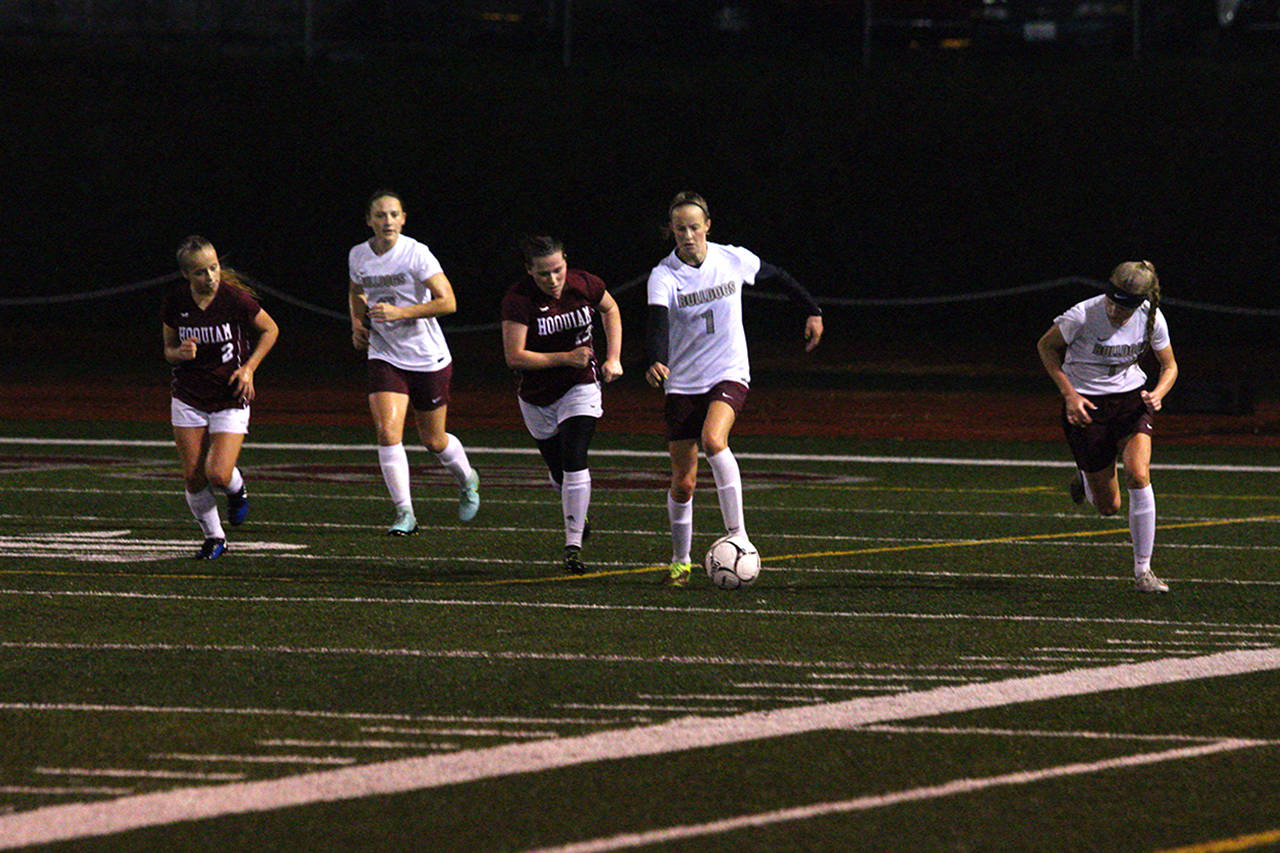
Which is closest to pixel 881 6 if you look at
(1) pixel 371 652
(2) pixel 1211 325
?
(2) pixel 1211 325

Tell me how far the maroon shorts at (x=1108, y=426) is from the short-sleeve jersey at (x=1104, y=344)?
6cm

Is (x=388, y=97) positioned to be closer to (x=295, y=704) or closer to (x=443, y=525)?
(x=443, y=525)

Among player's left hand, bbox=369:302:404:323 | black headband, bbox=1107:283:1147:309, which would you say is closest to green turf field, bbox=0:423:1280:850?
player's left hand, bbox=369:302:404:323

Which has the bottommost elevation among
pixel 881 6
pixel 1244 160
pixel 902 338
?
pixel 902 338

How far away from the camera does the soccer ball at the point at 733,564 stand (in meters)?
11.1

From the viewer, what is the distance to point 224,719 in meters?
7.61

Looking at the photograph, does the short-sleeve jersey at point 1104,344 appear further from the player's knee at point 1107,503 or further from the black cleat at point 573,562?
the black cleat at point 573,562

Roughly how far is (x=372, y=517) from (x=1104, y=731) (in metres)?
8.16

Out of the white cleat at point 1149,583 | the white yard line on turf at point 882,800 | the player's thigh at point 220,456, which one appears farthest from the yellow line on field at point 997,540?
the white yard line on turf at point 882,800

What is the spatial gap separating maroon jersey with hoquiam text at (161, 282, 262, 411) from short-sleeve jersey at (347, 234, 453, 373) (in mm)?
1353

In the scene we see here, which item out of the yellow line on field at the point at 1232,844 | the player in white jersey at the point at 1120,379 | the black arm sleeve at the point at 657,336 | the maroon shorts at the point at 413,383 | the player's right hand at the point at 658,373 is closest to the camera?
the yellow line on field at the point at 1232,844

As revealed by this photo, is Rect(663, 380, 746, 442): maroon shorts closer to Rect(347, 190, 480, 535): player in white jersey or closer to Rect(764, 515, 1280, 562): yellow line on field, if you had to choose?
Result: Rect(764, 515, 1280, 562): yellow line on field

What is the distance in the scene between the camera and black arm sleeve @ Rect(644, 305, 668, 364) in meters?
10.9

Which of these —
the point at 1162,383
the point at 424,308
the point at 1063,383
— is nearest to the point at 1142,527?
the point at 1162,383
